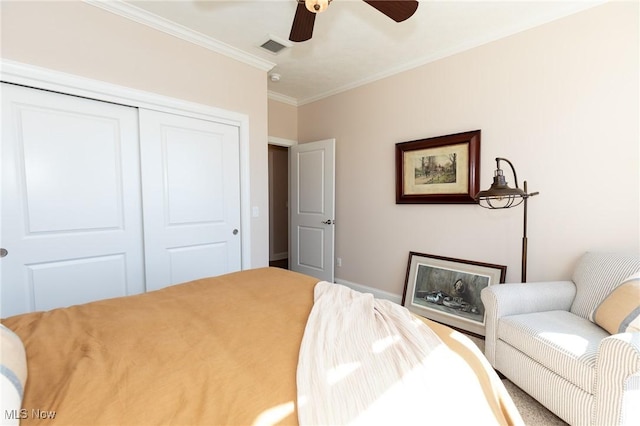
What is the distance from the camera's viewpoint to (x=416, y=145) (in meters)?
3.00

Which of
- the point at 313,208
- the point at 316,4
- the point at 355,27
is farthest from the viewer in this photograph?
the point at 313,208

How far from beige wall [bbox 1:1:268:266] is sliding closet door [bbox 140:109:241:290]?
8.4 inches

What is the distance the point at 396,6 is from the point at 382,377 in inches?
68.1

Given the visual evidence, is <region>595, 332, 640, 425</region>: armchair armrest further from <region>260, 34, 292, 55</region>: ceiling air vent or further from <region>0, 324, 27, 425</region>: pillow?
<region>260, 34, 292, 55</region>: ceiling air vent

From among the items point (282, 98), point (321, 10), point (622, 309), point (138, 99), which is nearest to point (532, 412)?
point (622, 309)

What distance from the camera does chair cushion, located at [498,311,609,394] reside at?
54.4 inches

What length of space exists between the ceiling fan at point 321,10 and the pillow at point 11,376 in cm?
168

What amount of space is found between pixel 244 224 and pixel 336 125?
5.83 ft

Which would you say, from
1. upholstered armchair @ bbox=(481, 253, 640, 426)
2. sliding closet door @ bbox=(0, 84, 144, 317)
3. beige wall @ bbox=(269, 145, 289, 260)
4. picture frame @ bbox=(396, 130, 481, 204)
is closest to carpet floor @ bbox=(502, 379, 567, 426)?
upholstered armchair @ bbox=(481, 253, 640, 426)

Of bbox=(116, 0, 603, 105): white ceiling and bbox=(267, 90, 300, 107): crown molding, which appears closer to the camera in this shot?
bbox=(116, 0, 603, 105): white ceiling

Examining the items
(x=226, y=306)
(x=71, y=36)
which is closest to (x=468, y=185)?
(x=226, y=306)

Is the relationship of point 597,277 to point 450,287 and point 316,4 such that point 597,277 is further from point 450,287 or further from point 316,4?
point 316,4

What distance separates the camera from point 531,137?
7.77ft

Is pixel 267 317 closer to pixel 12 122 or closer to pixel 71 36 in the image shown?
pixel 12 122
